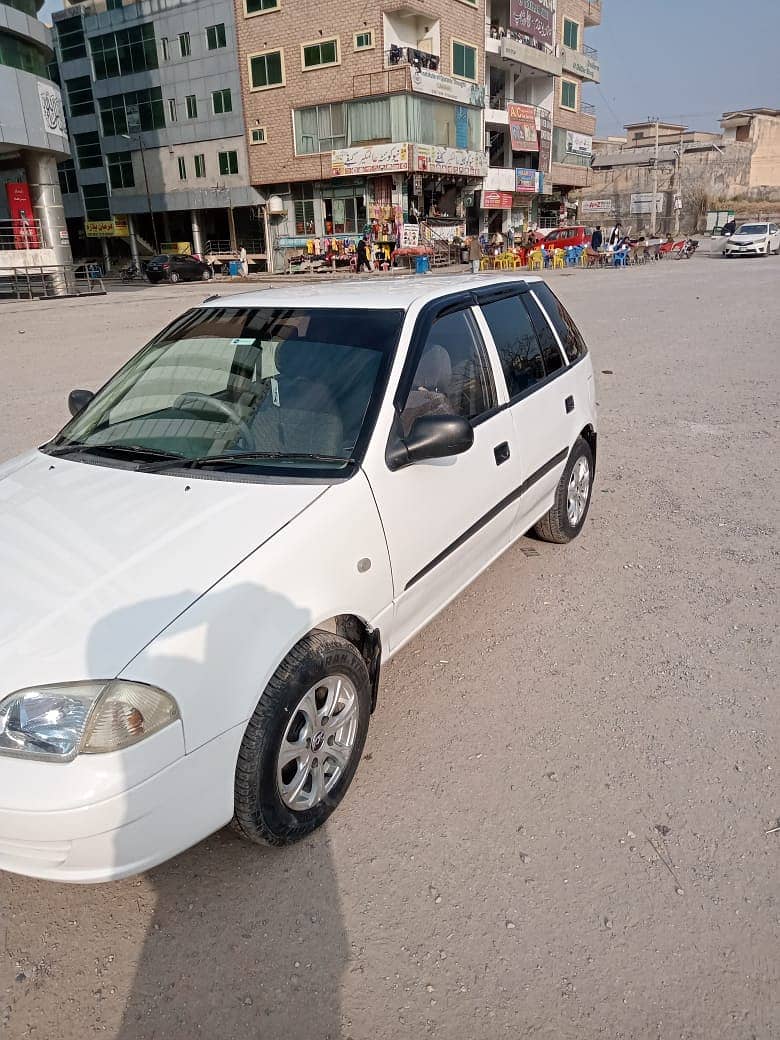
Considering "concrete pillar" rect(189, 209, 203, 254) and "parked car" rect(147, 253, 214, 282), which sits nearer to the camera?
"parked car" rect(147, 253, 214, 282)

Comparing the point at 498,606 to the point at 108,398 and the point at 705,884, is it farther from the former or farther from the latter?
the point at 108,398

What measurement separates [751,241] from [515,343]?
40.6 meters

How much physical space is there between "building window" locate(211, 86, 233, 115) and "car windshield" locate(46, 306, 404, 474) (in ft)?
159

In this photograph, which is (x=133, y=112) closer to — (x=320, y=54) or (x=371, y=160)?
(x=320, y=54)

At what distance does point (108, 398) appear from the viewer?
3594mm

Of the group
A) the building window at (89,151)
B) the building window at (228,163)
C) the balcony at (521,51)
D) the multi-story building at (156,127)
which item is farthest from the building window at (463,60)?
Result: the building window at (89,151)

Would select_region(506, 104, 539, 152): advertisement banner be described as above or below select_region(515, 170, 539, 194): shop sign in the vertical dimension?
above

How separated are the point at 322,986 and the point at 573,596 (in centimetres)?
260

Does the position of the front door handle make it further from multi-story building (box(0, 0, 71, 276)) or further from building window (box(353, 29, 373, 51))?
building window (box(353, 29, 373, 51))

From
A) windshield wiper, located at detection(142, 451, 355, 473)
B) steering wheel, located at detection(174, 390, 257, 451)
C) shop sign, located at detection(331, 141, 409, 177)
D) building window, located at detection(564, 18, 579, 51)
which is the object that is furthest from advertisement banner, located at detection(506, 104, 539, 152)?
windshield wiper, located at detection(142, 451, 355, 473)

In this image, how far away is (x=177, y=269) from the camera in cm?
3694

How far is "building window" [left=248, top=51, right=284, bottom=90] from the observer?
42688mm

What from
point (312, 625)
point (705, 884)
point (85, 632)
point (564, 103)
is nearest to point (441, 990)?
point (705, 884)

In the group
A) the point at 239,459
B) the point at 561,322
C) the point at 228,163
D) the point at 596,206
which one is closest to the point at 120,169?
the point at 228,163
